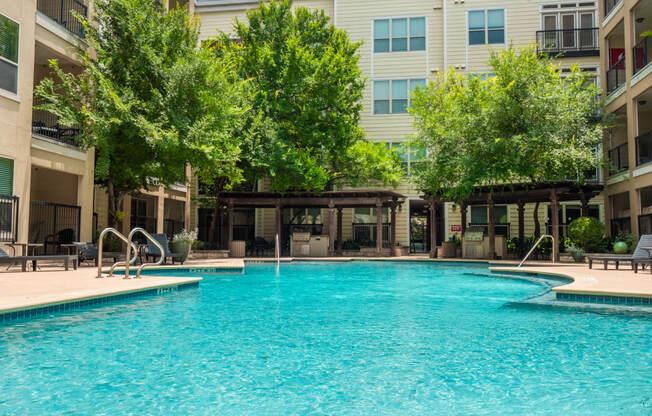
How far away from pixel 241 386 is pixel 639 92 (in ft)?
60.0

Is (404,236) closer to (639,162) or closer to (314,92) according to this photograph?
(314,92)

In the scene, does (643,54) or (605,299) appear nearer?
(605,299)

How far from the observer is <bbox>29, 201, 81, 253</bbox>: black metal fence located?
15.4 metres

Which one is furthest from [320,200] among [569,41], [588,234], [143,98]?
[569,41]

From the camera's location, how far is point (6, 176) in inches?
505

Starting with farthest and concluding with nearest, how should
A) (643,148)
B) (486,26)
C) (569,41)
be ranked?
1. (486,26)
2. (569,41)
3. (643,148)

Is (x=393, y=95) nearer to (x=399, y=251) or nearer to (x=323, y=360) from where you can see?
(x=399, y=251)

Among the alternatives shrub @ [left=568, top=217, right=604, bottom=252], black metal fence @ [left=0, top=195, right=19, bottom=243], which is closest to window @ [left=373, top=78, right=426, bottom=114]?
shrub @ [left=568, top=217, right=604, bottom=252]

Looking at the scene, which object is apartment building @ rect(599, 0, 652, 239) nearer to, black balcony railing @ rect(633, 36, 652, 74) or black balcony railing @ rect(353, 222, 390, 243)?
black balcony railing @ rect(633, 36, 652, 74)

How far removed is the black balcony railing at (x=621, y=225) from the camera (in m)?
18.5

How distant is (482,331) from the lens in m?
5.84

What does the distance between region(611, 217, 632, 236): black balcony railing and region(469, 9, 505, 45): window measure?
1045 centimetres

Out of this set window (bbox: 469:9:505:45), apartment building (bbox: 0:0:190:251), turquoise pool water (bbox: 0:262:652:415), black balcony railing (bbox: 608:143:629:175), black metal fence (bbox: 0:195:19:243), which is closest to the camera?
turquoise pool water (bbox: 0:262:652:415)

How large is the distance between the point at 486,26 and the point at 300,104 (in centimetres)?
1095
